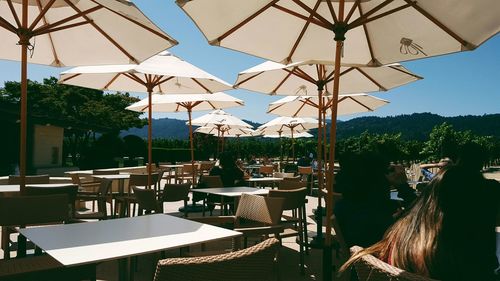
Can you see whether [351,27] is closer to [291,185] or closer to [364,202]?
A: [364,202]

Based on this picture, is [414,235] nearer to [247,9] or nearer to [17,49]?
[247,9]

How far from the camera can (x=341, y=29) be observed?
10.2 ft

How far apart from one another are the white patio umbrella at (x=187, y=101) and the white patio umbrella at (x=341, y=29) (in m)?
3.59

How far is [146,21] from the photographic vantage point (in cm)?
368

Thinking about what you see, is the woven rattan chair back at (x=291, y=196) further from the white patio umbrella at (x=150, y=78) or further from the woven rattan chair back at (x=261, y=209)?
the white patio umbrella at (x=150, y=78)

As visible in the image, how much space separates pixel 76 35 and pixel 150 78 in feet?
5.32

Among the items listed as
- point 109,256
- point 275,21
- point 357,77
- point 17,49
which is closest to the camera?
point 109,256

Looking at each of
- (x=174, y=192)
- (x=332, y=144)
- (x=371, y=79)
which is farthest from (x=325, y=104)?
(x=332, y=144)

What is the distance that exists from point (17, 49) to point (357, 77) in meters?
4.64

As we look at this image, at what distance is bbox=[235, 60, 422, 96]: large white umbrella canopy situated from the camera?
5.35 m

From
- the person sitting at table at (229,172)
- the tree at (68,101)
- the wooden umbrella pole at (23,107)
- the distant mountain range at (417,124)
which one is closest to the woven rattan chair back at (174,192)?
the person sitting at table at (229,172)

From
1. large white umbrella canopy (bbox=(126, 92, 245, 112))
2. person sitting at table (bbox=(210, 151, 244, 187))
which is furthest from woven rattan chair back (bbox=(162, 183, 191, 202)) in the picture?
large white umbrella canopy (bbox=(126, 92, 245, 112))

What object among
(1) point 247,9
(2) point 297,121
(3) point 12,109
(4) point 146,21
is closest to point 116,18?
(4) point 146,21

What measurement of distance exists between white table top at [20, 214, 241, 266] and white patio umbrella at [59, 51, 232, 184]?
288 cm
